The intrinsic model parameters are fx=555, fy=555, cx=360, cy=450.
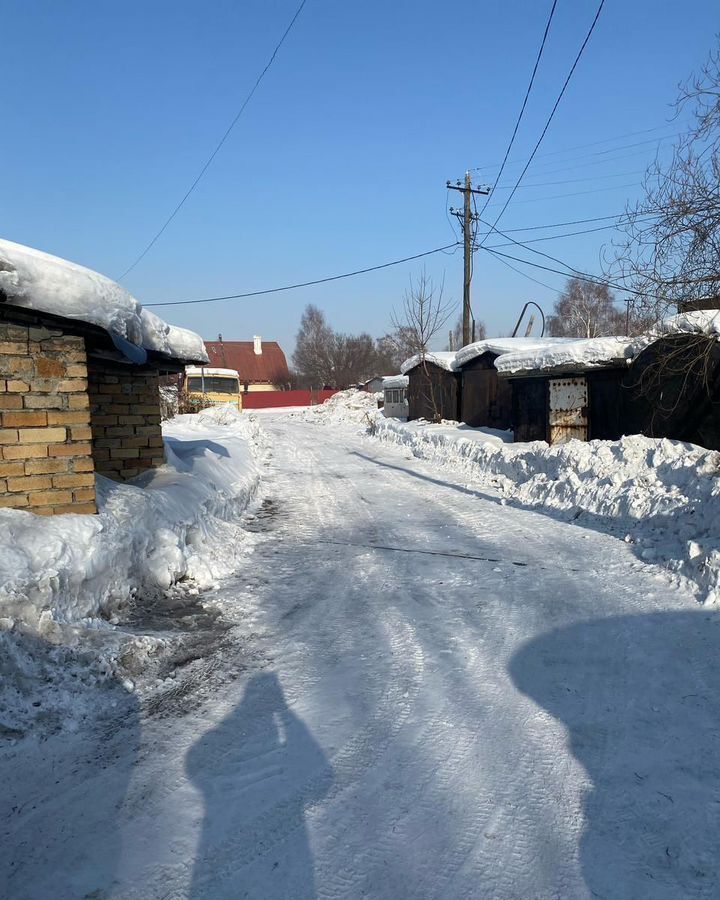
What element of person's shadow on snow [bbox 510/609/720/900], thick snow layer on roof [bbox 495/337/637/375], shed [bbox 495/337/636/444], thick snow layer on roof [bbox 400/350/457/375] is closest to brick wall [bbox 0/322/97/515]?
person's shadow on snow [bbox 510/609/720/900]

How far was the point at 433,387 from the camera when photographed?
2214 cm

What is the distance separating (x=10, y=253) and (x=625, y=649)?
5.23 meters

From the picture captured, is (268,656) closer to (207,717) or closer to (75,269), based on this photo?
(207,717)

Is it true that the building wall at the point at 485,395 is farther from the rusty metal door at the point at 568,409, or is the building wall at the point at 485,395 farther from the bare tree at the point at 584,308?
the bare tree at the point at 584,308

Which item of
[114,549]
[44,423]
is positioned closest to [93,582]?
[114,549]

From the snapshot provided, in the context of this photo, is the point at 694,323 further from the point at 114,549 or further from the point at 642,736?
the point at 114,549

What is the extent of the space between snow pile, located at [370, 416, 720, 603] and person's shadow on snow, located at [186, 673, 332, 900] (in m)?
3.80

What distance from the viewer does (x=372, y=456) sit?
1655 cm

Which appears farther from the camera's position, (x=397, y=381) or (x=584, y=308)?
(x=584, y=308)

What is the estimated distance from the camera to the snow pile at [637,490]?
5.77 m

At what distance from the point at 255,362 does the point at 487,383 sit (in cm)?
4596

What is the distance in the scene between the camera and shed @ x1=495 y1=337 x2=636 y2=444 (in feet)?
39.3

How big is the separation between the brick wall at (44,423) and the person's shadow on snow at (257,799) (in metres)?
2.49

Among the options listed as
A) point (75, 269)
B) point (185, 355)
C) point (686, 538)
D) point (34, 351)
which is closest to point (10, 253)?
point (75, 269)
